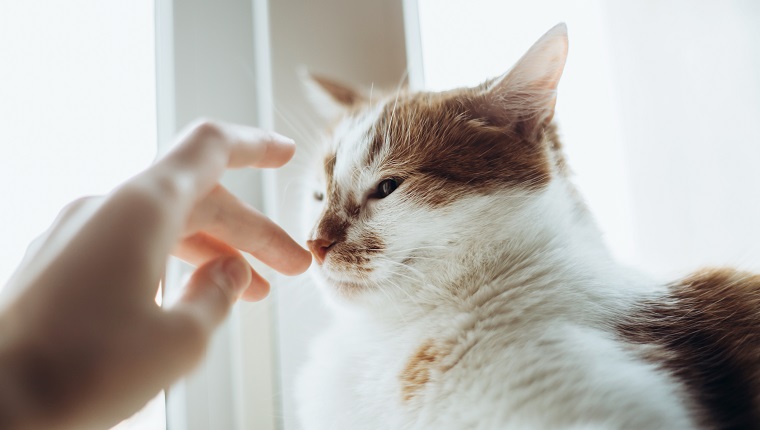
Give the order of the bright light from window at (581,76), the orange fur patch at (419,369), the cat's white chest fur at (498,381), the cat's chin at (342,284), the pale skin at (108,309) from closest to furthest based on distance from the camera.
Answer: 1. the pale skin at (108,309)
2. the cat's white chest fur at (498,381)
3. the orange fur patch at (419,369)
4. the cat's chin at (342,284)
5. the bright light from window at (581,76)

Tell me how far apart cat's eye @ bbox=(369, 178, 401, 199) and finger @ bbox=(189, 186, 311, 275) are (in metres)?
0.14

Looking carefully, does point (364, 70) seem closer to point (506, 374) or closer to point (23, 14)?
point (23, 14)

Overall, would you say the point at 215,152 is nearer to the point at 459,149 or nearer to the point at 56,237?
the point at 56,237

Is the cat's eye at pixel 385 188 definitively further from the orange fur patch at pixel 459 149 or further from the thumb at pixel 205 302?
the thumb at pixel 205 302

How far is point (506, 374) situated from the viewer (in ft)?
1.97

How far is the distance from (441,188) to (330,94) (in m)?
0.37

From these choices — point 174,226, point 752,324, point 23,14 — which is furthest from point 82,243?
point 752,324

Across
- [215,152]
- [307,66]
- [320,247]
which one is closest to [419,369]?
[320,247]

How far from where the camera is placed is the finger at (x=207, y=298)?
0.53m

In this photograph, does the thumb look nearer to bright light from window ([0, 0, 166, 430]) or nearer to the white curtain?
bright light from window ([0, 0, 166, 430])

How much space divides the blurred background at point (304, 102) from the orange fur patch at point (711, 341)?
76mm

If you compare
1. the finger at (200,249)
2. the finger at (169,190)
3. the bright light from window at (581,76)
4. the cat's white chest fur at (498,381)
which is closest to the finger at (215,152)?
the finger at (169,190)

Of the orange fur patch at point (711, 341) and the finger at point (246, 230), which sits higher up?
the finger at point (246, 230)

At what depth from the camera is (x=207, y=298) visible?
582 millimetres
